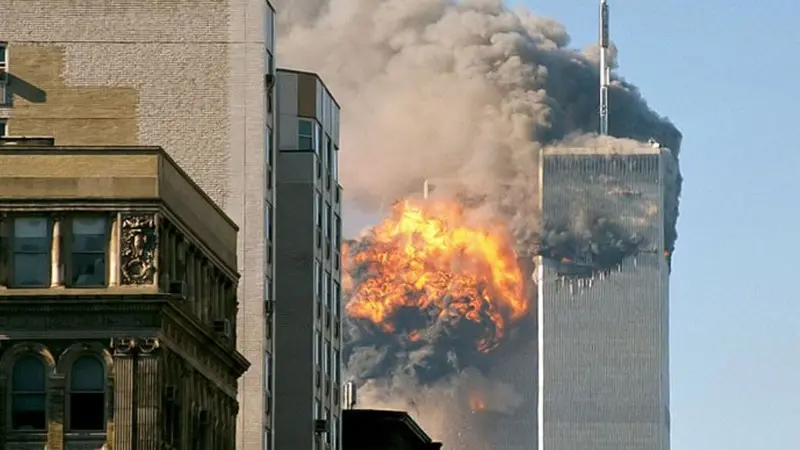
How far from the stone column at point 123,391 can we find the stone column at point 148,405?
0.17 m

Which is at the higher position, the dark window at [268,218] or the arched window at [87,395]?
the dark window at [268,218]

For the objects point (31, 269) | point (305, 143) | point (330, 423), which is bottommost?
point (330, 423)

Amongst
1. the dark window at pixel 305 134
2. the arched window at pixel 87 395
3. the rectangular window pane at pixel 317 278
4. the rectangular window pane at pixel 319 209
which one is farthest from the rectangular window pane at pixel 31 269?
the rectangular window pane at pixel 319 209

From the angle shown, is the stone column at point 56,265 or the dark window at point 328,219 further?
the dark window at point 328,219

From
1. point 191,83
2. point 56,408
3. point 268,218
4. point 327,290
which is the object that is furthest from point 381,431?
point 56,408

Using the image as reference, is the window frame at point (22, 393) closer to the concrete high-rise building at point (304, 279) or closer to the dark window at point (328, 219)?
the concrete high-rise building at point (304, 279)

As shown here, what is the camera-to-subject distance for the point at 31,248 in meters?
73.8

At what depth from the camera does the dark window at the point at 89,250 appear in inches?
2894

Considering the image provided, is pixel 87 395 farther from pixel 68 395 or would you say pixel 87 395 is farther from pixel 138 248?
pixel 138 248

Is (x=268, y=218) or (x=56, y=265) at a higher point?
(x=268, y=218)

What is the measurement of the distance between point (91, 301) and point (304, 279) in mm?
43540

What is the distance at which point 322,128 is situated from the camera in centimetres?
12175

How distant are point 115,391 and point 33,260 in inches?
163

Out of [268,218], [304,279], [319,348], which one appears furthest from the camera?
[319,348]
